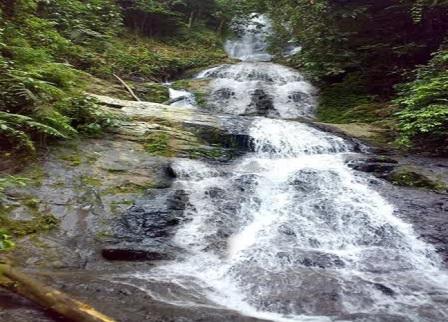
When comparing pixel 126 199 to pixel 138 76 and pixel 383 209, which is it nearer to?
A: pixel 383 209

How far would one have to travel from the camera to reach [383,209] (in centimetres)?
708

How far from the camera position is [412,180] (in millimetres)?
7832

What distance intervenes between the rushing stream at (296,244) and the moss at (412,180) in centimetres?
59

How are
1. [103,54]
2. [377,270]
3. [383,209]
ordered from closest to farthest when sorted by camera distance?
1. [377,270]
2. [383,209]
3. [103,54]

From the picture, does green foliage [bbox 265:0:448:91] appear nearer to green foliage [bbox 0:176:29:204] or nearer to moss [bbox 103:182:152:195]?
moss [bbox 103:182:152:195]

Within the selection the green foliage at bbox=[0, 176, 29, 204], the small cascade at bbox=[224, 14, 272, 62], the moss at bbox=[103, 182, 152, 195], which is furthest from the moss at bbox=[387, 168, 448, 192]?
the small cascade at bbox=[224, 14, 272, 62]

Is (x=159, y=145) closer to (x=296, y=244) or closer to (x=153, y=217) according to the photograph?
(x=153, y=217)

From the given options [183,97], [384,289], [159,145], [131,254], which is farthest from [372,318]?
[183,97]

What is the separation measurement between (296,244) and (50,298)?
11.9ft

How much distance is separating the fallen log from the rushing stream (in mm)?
1175

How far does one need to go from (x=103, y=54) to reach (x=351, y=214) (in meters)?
10.4

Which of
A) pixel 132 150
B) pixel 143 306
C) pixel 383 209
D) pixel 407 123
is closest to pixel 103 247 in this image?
pixel 143 306

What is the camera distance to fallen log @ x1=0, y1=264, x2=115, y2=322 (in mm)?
3318

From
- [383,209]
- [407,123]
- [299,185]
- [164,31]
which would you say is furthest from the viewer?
[164,31]
